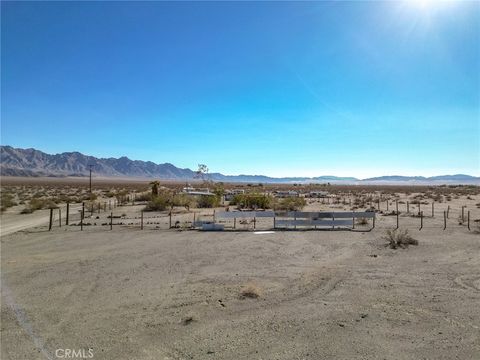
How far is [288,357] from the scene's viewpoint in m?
6.39

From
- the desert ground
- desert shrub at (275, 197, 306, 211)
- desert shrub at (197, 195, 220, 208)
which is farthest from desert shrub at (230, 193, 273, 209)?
the desert ground

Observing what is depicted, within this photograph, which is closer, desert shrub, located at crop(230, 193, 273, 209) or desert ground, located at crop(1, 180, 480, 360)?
desert ground, located at crop(1, 180, 480, 360)

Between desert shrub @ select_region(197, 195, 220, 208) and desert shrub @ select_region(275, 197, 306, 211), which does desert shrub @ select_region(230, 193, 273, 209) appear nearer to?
desert shrub @ select_region(275, 197, 306, 211)

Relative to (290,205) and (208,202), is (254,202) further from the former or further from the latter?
(208,202)

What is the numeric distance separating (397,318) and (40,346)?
6290 mm

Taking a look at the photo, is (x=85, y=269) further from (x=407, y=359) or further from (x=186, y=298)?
(x=407, y=359)

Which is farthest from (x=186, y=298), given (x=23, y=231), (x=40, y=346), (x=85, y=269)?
(x=23, y=231)

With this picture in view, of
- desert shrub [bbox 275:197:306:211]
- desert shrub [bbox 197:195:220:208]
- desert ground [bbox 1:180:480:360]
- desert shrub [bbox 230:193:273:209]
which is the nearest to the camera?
desert ground [bbox 1:180:480:360]

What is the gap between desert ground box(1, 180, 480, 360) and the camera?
6.79 meters

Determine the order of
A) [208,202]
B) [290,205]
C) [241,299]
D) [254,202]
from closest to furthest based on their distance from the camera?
[241,299], [290,205], [254,202], [208,202]

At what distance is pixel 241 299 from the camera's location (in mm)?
9055

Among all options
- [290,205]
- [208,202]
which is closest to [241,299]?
[290,205]

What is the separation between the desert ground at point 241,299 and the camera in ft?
22.3

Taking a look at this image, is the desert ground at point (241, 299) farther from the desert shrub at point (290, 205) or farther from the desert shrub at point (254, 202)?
the desert shrub at point (254, 202)
